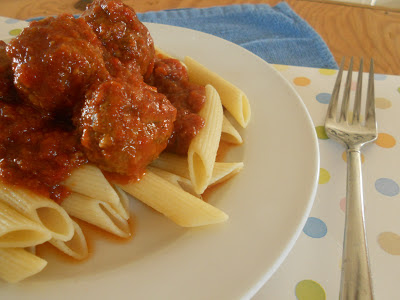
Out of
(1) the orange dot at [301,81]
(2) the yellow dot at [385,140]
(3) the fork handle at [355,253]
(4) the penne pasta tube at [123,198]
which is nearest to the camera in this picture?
(3) the fork handle at [355,253]

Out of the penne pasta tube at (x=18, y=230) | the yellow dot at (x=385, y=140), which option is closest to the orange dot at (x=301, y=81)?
the yellow dot at (x=385, y=140)

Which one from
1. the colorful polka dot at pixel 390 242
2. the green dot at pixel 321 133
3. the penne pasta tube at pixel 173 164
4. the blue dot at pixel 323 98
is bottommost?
the penne pasta tube at pixel 173 164

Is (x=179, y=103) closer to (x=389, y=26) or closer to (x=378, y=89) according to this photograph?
(x=378, y=89)

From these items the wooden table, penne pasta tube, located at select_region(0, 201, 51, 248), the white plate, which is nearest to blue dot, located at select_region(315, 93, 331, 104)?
the white plate

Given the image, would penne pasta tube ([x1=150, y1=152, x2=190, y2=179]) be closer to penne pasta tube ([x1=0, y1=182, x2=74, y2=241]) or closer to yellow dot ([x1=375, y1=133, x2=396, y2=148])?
penne pasta tube ([x1=0, y1=182, x2=74, y2=241])

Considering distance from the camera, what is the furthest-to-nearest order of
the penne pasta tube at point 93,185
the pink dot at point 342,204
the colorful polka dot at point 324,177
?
the colorful polka dot at point 324,177 < the pink dot at point 342,204 < the penne pasta tube at point 93,185

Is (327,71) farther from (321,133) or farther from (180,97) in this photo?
(180,97)

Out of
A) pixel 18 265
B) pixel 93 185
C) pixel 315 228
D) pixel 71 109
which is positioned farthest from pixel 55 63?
pixel 315 228

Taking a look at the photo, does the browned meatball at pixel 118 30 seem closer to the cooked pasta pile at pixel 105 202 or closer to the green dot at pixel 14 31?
the cooked pasta pile at pixel 105 202
